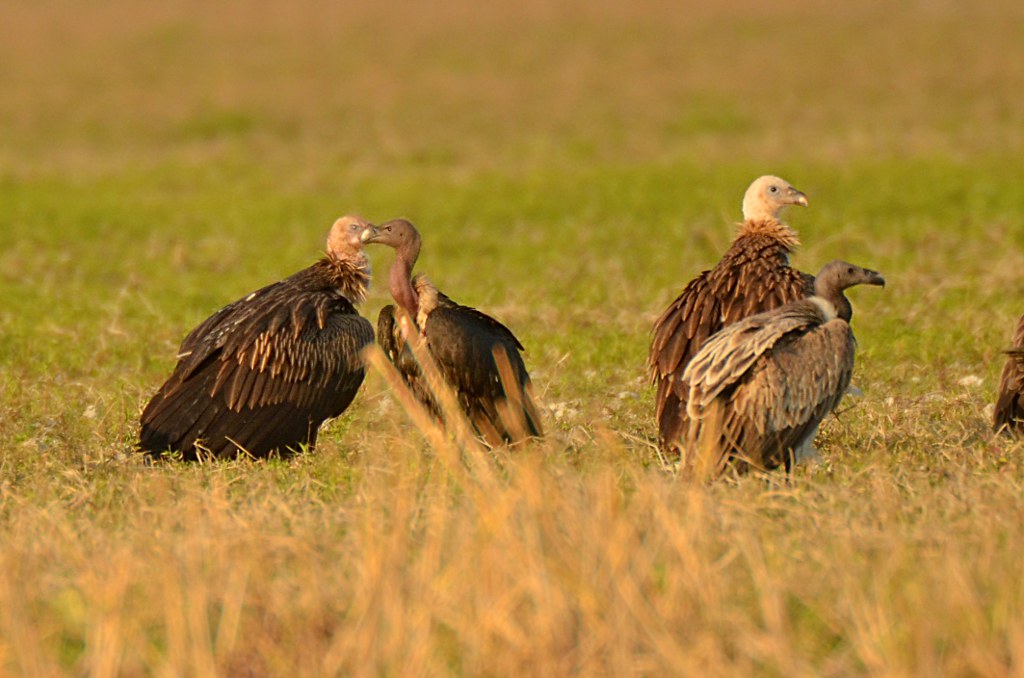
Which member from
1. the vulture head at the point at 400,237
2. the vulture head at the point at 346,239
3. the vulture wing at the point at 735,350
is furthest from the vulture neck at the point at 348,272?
the vulture wing at the point at 735,350

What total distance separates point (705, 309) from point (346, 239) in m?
1.93

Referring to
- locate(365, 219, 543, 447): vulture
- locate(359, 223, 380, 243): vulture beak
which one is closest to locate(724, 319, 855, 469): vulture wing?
locate(365, 219, 543, 447): vulture

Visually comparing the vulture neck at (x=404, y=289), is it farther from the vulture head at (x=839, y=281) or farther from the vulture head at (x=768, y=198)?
the vulture head at (x=839, y=281)

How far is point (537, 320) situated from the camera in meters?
10.7

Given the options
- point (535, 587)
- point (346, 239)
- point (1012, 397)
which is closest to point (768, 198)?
point (1012, 397)

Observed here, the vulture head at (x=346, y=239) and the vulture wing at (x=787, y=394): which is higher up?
the vulture head at (x=346, y=239)

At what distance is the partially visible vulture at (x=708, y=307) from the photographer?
702 cm

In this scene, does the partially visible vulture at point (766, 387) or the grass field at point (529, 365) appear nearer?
the grass field at point (529, 365)

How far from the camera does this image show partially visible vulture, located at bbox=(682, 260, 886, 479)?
656 centimetres

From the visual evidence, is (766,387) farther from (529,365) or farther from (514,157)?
(514,157)

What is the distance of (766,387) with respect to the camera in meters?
6.56

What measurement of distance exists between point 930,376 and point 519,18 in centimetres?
2602

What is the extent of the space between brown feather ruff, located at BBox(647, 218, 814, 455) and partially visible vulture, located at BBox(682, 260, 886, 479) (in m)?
0.27

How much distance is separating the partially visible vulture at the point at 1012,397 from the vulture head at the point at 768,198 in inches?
55.5
